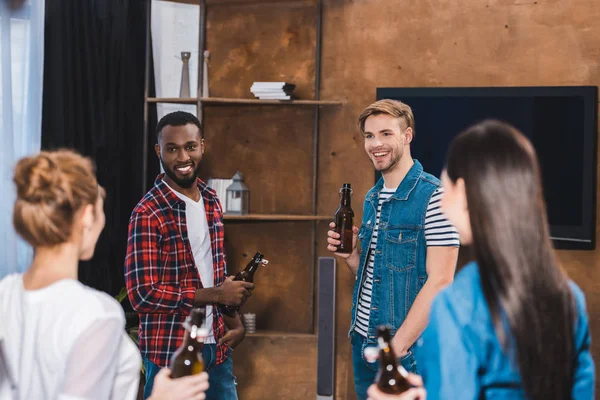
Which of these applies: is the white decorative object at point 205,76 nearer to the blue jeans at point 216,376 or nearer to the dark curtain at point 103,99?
the dark curtain at point 103,99

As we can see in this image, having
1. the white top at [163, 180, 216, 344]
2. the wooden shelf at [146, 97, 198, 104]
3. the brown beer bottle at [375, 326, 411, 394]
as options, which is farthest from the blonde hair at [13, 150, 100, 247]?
the wooden shelf at [146, 97, 198, 104]

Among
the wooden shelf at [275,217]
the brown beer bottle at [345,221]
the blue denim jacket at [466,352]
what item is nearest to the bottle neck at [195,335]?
the blue denim jacket at [466,352]

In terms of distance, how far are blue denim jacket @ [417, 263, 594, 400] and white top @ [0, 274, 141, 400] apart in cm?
58

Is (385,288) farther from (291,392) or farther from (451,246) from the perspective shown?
(291,392)

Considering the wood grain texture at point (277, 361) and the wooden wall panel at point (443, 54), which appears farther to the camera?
the wood grain texture at point (277, 361)

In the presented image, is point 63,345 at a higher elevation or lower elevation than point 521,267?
lower

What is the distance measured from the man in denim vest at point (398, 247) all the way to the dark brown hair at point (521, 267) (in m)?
1.17

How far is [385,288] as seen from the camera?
2658 mm

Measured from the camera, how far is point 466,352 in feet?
4.18

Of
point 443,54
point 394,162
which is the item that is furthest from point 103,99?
point 394,162

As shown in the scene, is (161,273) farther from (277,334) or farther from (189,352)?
(277,334)

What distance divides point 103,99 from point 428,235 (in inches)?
91.5

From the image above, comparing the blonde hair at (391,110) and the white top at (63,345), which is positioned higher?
the blonde hair at (391,110)

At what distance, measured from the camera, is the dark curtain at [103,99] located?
3.93 m
